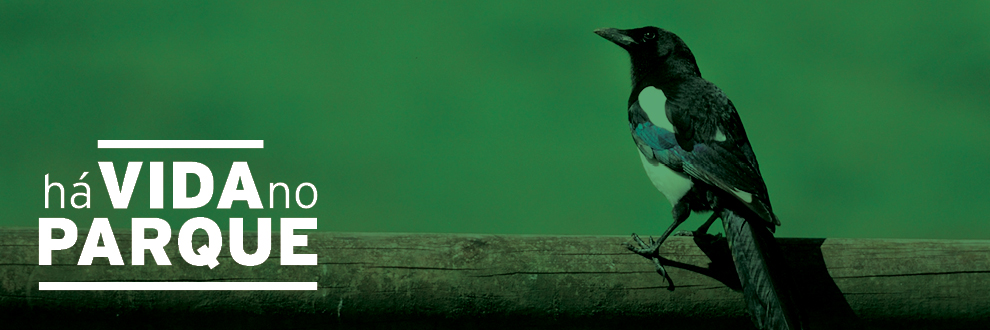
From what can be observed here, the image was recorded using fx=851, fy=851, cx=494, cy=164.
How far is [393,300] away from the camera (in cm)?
205

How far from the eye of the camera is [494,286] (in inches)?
81.2

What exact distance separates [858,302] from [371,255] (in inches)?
48.9

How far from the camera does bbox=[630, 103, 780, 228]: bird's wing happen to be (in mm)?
2482

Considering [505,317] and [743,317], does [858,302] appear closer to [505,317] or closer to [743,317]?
[743,317]

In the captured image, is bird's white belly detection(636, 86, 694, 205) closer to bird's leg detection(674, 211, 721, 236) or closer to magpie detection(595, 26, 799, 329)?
magpie detection(595, 26, 799, 329)

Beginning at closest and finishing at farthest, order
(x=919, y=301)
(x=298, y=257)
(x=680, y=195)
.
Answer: (x=298, y=257), (x=919, y=301), (x=680, y=195)

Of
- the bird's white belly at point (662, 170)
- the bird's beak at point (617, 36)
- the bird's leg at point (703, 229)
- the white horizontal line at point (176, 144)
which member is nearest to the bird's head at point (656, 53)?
the bird's beak at point (617, 36)

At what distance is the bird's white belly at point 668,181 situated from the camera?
2916mm

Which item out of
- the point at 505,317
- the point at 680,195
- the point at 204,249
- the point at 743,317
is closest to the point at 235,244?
the point at 204,249

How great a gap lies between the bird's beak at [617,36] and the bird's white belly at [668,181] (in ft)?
2.76

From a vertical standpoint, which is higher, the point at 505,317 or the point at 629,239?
the point at 629,239

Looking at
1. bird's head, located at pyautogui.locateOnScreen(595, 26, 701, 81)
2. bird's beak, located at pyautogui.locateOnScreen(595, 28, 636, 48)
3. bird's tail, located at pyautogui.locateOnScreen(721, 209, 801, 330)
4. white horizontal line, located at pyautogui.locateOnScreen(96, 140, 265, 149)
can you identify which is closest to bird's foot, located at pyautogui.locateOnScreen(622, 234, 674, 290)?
bird's tail, located at pyautogui.locateOnScreen(721, 209, 801, 330)

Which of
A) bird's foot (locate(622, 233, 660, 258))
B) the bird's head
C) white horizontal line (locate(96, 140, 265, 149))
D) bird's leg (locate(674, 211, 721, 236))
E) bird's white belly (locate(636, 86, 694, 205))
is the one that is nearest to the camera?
bird's foot (locate(622, 233, 660, 258))

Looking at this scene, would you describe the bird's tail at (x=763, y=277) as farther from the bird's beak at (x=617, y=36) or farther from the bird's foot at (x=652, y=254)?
the bird's beak at (x=617, y=36)
